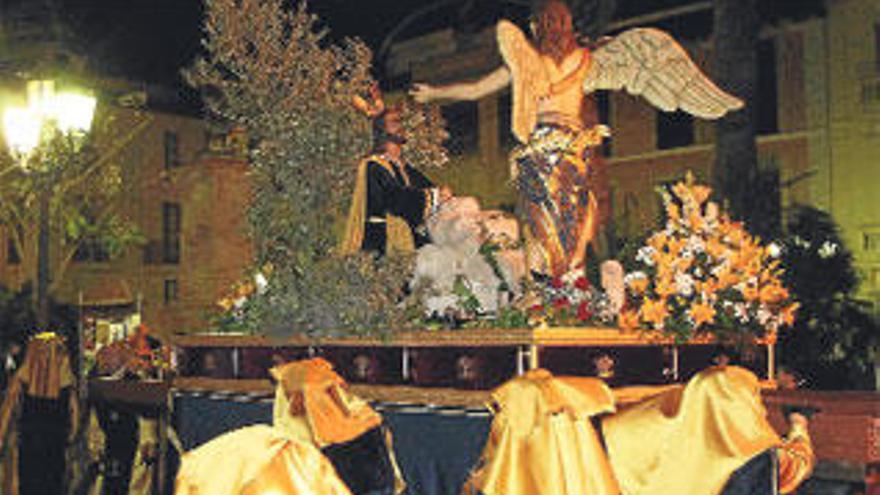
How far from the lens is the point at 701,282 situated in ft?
21.7

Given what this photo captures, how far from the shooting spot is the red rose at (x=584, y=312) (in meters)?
6.50

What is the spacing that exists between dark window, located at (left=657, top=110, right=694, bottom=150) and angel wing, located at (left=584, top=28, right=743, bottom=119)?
20694mm

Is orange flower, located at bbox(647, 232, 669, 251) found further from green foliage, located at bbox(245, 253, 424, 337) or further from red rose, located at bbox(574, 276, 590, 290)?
green foliage, located at bbox(245, 253, 424, 337)

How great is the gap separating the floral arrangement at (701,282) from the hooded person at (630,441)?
89 centimetres

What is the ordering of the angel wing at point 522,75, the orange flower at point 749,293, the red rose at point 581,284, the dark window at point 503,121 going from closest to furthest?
the orange flower at point 749,293, the red rose at point 581,284, the angel wing at point 522,75, the dark window at point 503,121

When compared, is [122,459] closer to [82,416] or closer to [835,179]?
[82,416]

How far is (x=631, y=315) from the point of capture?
21.2 ft

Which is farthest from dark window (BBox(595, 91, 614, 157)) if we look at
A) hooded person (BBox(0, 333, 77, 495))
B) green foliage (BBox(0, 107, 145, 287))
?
hooded person (BBox(0, 333, 77, 495))

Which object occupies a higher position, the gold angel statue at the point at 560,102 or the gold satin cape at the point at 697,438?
the gold angel statue at the point at 560,102

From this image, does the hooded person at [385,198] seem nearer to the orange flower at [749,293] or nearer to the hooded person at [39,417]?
the orange flower at [749,293]

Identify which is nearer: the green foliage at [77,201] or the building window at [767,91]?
the green foliage at [77,201]

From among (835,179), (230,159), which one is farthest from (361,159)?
(835,179)

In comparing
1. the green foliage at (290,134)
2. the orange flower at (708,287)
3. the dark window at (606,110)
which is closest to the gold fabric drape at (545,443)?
the orange flower at (708,287)

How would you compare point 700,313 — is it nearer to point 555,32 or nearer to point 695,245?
point 695,245
